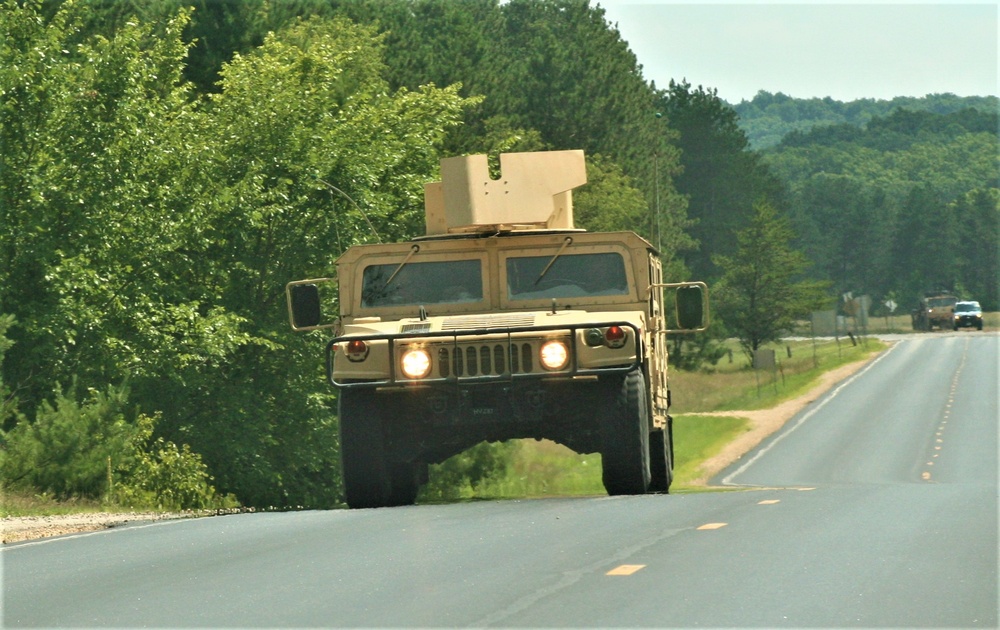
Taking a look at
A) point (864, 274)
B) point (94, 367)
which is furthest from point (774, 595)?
point (864, 274)

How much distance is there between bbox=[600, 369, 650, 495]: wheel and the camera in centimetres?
1279

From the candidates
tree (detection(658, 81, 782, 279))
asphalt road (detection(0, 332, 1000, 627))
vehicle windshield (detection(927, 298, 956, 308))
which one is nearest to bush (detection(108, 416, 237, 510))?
asphalt road (detection(0, 332, 1000, 627))

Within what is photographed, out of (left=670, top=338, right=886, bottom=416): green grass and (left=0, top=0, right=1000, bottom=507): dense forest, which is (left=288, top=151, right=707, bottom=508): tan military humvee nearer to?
(left=0, top=0, right=1000, bottom=507): dense forest

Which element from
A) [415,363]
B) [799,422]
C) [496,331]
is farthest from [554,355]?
[799,422]

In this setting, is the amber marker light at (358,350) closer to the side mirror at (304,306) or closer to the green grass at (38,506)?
the side mirror at (304,306)

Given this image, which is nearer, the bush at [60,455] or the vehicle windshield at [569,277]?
the vehicle windshield at [569,277]

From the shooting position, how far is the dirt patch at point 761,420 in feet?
133

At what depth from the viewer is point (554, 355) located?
1264 cm

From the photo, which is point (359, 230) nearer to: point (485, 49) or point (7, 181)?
point (7, 181)

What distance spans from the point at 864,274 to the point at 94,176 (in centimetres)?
14718

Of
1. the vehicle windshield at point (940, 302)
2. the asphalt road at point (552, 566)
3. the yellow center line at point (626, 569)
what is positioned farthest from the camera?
the vehicle windshield at point (940, 302)

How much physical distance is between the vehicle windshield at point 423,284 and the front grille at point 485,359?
50.9 inches

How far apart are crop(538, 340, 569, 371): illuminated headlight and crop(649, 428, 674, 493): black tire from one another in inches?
131

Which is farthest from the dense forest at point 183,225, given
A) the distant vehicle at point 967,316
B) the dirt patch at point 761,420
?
the distant vehicle at point 967,316
